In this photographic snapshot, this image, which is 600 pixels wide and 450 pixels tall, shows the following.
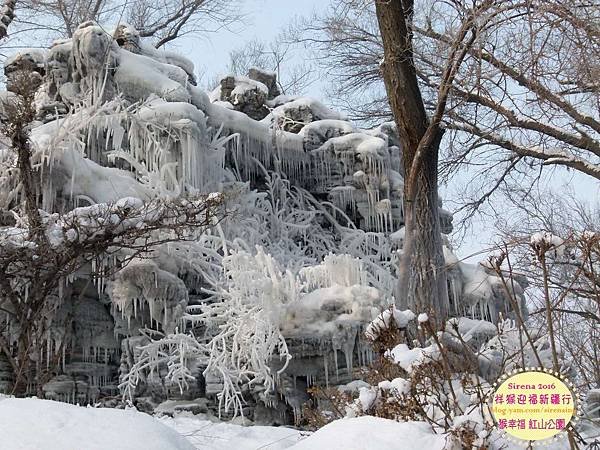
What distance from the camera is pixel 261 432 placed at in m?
6.43

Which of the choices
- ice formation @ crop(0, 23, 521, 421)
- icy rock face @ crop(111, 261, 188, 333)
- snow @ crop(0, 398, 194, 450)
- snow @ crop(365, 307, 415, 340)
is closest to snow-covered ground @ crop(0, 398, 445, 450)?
snow @ crop(0, 398, 194, 450)

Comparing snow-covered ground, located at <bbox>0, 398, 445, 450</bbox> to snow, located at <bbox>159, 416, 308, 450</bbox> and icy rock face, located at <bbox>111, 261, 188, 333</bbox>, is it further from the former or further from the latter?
icy rock face, located at <bbox>111, 261, 188, 333</bbox>

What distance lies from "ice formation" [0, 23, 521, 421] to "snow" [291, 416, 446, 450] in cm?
360

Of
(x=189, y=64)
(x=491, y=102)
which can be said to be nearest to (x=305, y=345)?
(x=491, y=102)

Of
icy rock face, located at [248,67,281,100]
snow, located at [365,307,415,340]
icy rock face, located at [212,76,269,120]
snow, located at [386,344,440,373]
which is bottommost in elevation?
snow, located at [386,344,440,373]

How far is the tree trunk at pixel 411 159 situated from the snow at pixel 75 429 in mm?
4312

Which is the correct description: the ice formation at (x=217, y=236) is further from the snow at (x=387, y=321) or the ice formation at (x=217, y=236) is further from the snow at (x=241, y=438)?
the snow at (x=387, y=321)

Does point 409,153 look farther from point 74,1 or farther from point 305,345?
point 74,1

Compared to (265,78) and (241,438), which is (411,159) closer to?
(241,438)

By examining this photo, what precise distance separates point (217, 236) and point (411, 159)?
4.79 meters

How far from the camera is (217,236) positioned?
11.6m

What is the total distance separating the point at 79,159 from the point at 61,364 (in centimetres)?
307

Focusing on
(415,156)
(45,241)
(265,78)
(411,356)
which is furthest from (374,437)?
(265,78)

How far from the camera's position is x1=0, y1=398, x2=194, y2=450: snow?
2957 millimetres
